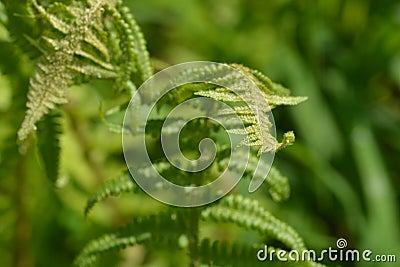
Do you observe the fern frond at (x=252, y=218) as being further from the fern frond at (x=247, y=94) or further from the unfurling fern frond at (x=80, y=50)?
the unfurling fern frond at (x=80, y=50)

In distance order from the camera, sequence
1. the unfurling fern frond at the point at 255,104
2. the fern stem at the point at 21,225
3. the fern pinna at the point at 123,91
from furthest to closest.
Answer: the fern stem at the point at 21,225 < the fern pinna at the point at 123,91 < the unfurling fern frond at the point at 255,104

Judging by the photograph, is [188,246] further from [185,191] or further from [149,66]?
[149,66]

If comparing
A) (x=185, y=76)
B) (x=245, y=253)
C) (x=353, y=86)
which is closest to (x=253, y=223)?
(x=245, y=253)

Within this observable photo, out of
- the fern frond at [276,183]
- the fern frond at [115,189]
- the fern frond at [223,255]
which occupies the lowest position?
the fern frond at [223,255]

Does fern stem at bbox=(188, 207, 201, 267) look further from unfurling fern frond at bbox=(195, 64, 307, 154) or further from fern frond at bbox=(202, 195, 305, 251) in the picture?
unfurling fern frond at bbox=(195, 64, 307, 154)

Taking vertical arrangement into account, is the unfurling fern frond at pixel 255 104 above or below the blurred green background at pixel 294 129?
below

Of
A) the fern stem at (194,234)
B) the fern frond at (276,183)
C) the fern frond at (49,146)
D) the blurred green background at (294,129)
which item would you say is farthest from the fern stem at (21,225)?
the fern frond at (276,183)

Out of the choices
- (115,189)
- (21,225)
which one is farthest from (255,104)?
(21,225)

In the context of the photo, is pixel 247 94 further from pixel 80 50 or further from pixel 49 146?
pixel 49 146

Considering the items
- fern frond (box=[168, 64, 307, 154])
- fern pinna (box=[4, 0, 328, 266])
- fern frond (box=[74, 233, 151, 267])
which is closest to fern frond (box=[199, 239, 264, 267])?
fern pinna (box=[4, 0, 328, 266])
